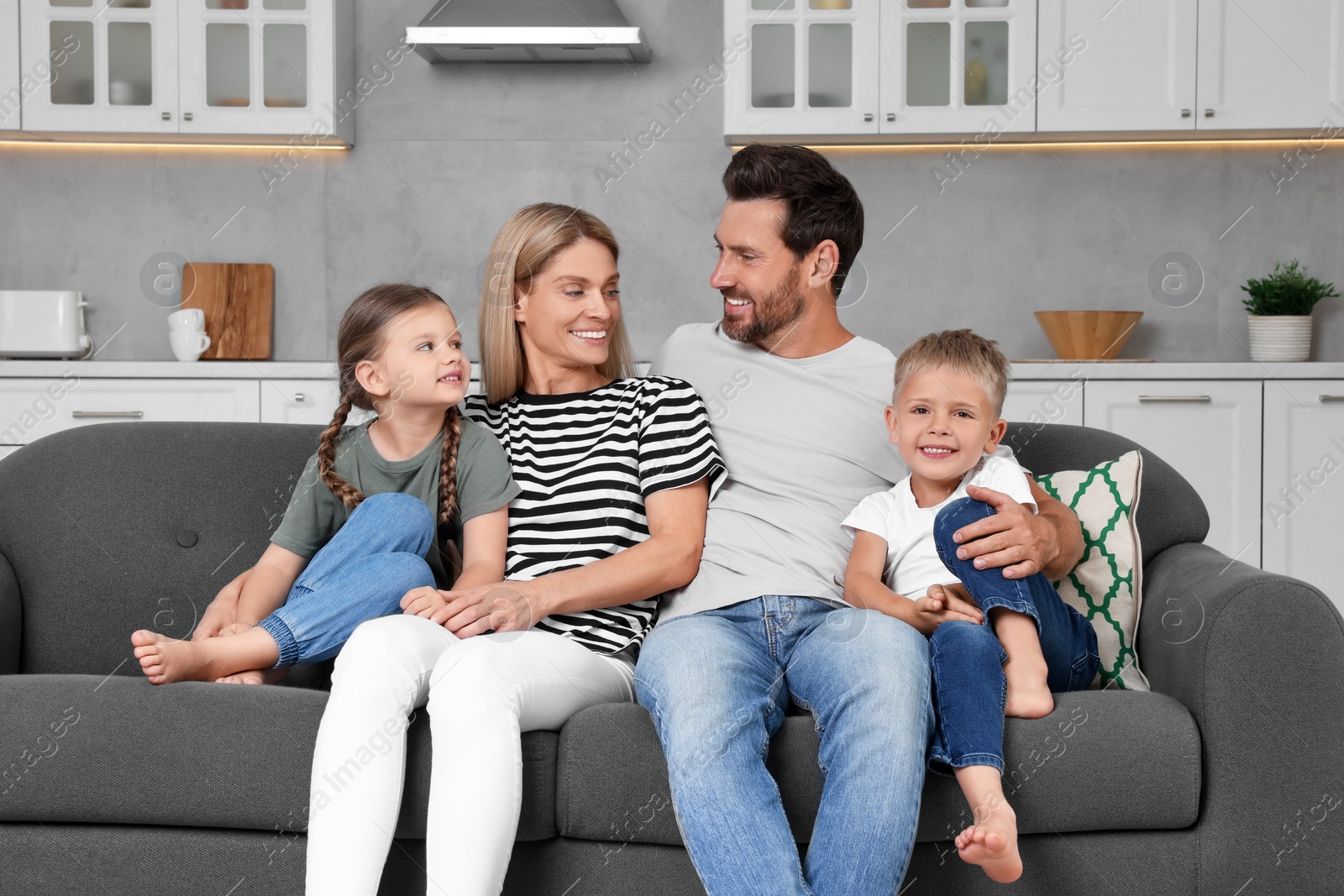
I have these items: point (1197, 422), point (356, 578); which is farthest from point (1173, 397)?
point (356, 578)

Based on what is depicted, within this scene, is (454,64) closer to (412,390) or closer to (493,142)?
(493,142)

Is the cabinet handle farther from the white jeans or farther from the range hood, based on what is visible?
the white jeans

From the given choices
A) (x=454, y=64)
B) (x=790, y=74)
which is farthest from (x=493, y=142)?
(x=790, y=74)

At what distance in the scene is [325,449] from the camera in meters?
1.71

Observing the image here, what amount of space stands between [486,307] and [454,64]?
2308 mm

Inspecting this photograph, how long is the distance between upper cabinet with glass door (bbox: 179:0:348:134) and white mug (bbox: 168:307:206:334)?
1.84ft

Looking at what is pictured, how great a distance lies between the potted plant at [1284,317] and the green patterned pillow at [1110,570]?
2.12 metres

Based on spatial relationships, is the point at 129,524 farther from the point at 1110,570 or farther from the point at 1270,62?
the point at 1270,62

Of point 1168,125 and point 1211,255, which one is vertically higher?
point 1168,125

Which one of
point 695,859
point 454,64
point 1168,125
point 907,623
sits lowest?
point 695,859

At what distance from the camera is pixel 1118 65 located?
3373 mm

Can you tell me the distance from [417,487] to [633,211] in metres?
2.31

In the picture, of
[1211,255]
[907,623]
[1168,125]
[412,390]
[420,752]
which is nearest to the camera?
[420,752]

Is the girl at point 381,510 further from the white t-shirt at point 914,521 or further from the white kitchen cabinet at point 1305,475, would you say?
the white kitchen cabinet at point 1305,475
